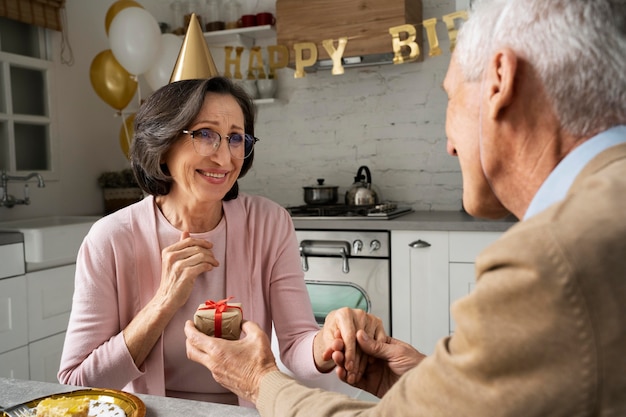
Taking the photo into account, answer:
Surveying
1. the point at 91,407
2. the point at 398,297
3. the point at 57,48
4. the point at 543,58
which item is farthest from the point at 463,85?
the point at 57,48

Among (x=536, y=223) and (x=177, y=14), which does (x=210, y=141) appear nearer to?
(x=536, y=223)

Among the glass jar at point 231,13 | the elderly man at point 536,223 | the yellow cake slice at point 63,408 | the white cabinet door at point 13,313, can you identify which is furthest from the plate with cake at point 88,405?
the glass jar at point 231,13

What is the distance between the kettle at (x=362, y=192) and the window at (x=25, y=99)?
191 centimetres

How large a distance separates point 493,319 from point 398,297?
2605 mm

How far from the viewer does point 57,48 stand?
12.7 feet

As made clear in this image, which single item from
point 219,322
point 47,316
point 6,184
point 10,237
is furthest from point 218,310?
point 6,184

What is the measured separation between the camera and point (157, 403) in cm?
113

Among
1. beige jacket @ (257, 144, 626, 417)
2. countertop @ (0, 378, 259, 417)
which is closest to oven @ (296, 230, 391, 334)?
countertop @ (0, 378, 259, 417)

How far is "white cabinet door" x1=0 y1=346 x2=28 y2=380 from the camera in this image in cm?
279

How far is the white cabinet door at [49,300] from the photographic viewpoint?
296cm

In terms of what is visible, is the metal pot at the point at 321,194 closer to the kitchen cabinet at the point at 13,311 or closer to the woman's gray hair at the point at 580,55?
the kitchen cabinet at the point at 13,311

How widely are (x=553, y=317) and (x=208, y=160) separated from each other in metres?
1.22

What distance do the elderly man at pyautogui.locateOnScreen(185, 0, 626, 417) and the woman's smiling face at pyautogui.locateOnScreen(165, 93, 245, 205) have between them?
0.79m

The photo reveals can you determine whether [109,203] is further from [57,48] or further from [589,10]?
[589,10]
